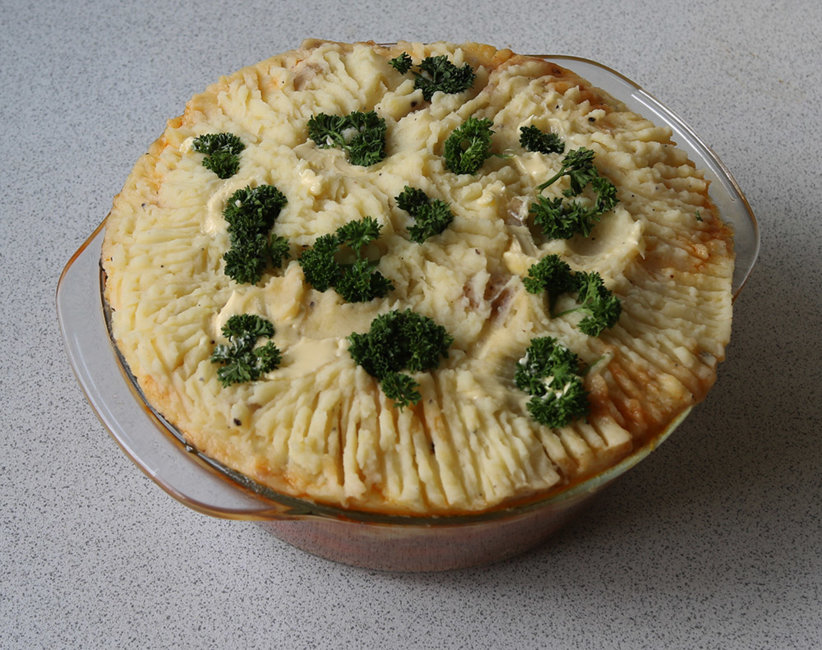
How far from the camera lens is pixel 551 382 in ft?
9.48

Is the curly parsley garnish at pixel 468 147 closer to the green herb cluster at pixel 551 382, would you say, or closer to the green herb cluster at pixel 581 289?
the green herb cluster at pixel 581 289

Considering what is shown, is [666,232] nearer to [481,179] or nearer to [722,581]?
[481,179]

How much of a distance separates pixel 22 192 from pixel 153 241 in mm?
1659

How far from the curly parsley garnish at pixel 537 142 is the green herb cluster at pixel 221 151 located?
36.6 inches

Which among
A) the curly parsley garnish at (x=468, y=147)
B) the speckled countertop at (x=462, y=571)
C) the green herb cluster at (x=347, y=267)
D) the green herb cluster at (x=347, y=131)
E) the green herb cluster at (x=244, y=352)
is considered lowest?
the speckled countertop at (x=462, y=571)

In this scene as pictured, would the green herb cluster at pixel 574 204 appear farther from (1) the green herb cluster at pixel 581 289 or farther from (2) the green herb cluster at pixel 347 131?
(2) the green herb cluster at pixel 347 131

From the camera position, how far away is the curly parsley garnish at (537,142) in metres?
3.43

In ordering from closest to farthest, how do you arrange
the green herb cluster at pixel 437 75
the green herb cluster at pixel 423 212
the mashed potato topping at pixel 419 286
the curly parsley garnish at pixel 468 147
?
the mashed potato topping at pixel 419 286 < the green herb cluster at pixel 423 212 < the curly parsley garnish at pixel 468 147 < the green herb cluster at pixel 437 75

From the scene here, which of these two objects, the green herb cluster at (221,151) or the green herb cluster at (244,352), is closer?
the green herb cluster at (244,352)

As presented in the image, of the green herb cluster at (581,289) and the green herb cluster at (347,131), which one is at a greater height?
the green herb cluster at (347,131)

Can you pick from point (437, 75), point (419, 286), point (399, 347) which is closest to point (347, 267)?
point (419, 286)

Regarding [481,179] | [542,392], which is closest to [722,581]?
[542,392]

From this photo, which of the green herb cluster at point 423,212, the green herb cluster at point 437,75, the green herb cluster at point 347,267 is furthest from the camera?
the green herb cluster at point 437,75

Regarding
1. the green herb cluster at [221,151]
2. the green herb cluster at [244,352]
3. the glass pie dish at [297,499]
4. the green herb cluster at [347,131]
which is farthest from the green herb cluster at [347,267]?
the glass pie dish at [297,499]
